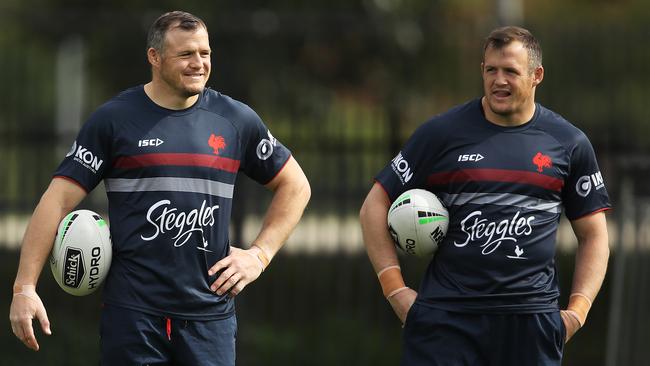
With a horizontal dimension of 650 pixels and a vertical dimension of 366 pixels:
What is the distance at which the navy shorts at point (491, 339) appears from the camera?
5574mm

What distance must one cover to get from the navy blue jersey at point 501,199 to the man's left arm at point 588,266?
0.23 feet

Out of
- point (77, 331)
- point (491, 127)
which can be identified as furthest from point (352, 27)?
point (491, 127)

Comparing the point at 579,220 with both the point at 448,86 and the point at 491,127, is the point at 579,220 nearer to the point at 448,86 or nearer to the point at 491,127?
the point at 491,127

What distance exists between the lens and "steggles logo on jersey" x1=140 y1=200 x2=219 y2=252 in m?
5.46

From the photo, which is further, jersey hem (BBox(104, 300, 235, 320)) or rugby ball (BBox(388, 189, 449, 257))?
rugby ball (BBox(388, 189, 449, 257))

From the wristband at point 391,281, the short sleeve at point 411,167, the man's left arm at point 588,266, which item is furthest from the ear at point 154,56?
the man's left arm at point 588,266

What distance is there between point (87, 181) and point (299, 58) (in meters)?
7.71

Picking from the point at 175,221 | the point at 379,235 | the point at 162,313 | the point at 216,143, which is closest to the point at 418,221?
the point at 379,235

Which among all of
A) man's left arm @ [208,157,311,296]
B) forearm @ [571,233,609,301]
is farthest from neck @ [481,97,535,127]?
man's left arm @ [208,157,311,296]

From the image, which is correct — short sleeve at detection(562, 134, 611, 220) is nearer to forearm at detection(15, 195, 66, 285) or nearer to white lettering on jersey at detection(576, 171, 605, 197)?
white lettering on jersey at detection(576, 171, 605, 197)

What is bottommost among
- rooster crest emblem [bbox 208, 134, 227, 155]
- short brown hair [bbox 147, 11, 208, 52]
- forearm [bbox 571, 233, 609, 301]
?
forearm [bbox 571, 233, 609, 301]

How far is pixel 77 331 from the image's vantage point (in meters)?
10.5

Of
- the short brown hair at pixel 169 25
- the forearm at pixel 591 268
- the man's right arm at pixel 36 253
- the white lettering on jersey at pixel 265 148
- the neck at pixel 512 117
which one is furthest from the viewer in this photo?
the white lettering on jersey at pixel 265 148

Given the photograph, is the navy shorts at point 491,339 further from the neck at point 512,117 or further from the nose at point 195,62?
the nose at point 195,62
